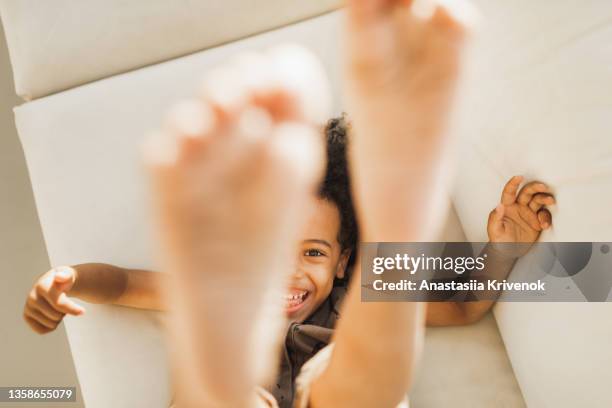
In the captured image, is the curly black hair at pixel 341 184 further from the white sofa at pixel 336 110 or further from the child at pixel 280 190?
the child at pixel 280 190

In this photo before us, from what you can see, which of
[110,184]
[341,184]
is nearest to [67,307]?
[110,184]

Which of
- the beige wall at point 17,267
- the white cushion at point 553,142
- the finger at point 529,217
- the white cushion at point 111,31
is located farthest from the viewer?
the beige wall at point 17,267

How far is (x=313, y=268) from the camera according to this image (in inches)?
34.0

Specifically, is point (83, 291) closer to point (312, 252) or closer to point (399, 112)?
point (312, 252)

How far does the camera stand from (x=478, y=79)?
2.64 ft

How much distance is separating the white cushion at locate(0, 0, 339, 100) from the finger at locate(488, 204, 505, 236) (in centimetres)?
52

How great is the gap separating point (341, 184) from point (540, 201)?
0.35 m

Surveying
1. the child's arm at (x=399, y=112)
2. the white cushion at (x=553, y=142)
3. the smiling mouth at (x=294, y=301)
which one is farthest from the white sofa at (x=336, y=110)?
the child's arm at (x=399, y=112)

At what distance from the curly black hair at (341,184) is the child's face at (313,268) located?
4 centimetres

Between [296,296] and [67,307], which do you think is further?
[296,296]

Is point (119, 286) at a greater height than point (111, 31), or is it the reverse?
point (111, 31)

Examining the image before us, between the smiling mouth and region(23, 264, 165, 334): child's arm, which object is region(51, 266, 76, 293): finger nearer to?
region(23, 264, 165, 334): child's arm

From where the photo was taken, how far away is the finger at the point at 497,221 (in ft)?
2.53

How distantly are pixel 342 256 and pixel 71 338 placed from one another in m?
0.47
